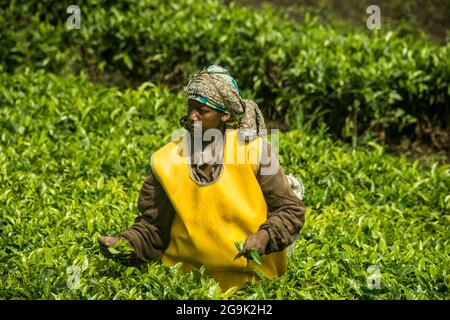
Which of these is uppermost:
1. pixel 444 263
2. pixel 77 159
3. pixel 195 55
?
pixel 195 55

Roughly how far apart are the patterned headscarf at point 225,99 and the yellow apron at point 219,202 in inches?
2.2

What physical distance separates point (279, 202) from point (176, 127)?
2.66 m

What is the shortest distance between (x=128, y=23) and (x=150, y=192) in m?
3.89

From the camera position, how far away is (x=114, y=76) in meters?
7.81

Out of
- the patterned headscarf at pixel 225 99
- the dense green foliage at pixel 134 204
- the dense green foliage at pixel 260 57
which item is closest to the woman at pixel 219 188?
the patterned headscarf at pixel 225 99

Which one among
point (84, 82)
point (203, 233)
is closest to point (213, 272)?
point (203, 233)

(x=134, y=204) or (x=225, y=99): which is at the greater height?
(x=225, y=99)

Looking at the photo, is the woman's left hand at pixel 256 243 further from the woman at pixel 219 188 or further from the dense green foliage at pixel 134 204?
the dense green foliage at pixel 134 204

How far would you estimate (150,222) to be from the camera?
13.0 ft

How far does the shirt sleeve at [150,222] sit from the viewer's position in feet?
12.8

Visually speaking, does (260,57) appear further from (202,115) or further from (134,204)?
(202,115)

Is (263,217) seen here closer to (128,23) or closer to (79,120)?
(79,120)

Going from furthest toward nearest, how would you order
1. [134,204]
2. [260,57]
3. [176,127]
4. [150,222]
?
[260,57]
[176,127]
[134,204]
[150,222]

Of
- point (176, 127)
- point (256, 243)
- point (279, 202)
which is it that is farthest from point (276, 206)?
point (176, 127)
